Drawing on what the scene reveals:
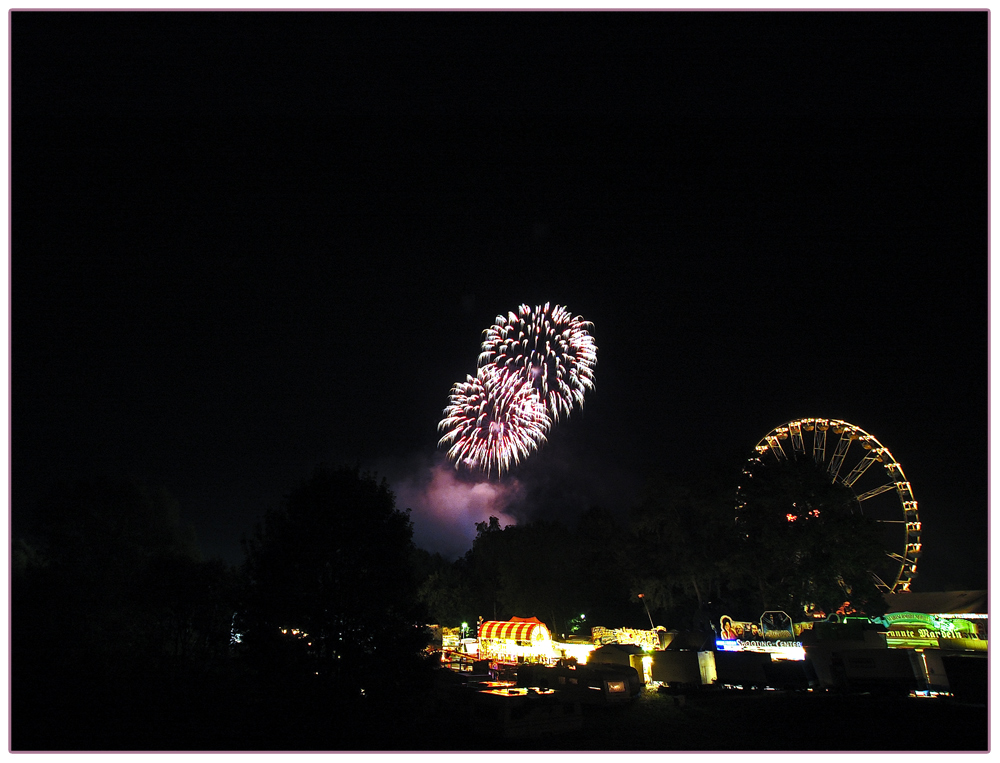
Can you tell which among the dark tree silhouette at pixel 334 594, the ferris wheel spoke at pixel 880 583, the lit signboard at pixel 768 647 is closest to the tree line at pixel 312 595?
the dark tree silhouette at pixel 334 594

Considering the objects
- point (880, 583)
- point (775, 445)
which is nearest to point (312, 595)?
point (775, 445)

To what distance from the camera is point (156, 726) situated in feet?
58.2

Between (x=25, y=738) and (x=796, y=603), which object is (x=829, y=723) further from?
(x=796, y=603)

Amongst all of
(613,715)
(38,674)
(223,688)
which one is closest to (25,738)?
(223,688)

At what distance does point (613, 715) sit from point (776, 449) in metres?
34.7

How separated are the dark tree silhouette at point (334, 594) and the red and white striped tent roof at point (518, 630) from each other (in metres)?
25.7

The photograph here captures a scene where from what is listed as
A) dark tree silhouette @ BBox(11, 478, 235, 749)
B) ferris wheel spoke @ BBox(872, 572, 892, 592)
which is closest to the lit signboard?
ferris wheel spoke @ BBox(872, 572, 892, 592)

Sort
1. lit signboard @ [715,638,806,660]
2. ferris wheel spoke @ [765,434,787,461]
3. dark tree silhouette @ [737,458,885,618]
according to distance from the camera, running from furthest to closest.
Answer: ferris wheel spoke @ [765,434,787,461], dark tree silhouette @ [737,458,885,618], lit signboard @ [715,638,806,660]

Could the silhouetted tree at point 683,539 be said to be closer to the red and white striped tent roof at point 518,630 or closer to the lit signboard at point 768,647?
the lit signboard at point 768,647

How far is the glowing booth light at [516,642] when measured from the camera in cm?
4116

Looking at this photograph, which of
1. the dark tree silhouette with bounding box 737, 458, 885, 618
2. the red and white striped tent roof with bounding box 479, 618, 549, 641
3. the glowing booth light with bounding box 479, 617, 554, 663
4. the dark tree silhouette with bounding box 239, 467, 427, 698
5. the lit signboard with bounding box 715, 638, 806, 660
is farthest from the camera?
the dark tree silhouette with bounding box 737, 458, 885, 618

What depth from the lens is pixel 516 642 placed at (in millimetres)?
42312

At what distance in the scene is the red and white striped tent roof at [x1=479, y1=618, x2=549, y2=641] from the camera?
42.0 meters

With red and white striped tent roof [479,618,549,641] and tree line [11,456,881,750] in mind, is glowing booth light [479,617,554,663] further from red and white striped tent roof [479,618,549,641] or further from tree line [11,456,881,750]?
tree line [11,456,881,750]
